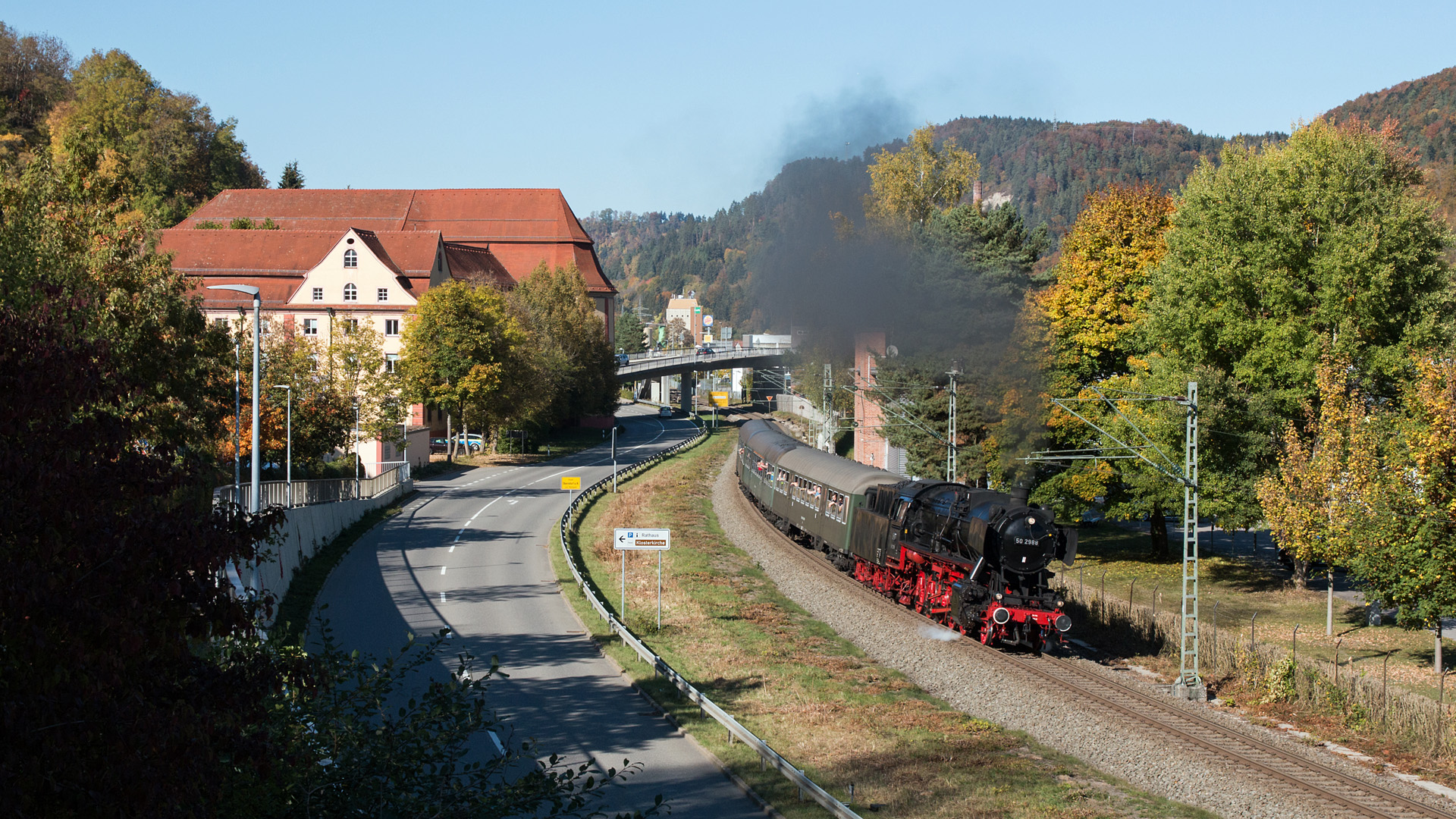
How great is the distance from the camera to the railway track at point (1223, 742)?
54.3 ft

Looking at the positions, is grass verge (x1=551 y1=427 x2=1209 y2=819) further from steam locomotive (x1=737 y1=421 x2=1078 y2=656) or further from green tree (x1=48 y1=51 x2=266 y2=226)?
green tree (x1=48 y1=51 x2=266 y2=226)

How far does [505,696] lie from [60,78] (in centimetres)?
10511

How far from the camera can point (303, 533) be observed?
115ft

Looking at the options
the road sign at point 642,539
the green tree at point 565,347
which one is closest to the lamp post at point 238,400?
the road sign at point 642,539

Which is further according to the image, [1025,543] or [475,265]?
[475,265]

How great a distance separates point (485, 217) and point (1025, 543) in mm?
98992

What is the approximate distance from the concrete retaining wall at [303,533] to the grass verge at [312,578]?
0.65ft

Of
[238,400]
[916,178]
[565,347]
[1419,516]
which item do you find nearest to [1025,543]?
[1419,516]

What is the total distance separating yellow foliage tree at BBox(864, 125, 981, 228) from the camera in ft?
217

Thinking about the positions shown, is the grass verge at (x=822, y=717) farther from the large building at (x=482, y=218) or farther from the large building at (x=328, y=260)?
the large building at (x=482, y=218)

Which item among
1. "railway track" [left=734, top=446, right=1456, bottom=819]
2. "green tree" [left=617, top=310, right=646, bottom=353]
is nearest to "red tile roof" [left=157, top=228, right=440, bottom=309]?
"railway track" [left=734, top=446, right=1456, bottom=819]

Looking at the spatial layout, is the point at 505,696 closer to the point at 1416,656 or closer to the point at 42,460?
the point at 42,460

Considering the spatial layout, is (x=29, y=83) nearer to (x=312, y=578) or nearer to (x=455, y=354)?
(x=455, y=354)

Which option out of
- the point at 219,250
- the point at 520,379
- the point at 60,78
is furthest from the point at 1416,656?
the point at 60,78
